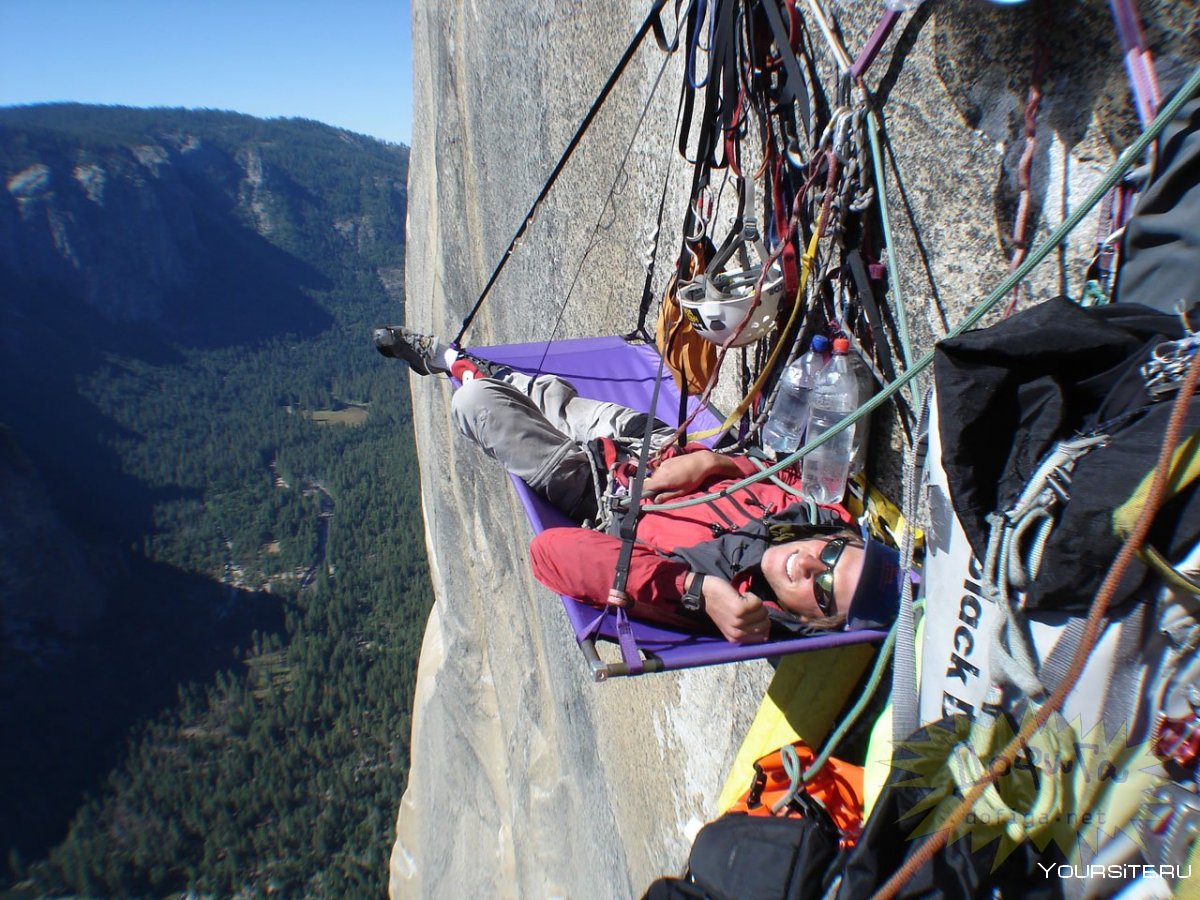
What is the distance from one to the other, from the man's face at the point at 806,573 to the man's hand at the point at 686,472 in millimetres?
461

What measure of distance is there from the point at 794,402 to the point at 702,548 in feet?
2.05

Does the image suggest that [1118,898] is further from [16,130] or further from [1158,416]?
[16,130]

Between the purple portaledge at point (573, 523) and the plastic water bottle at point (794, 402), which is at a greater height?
the plastic water bottle at point (794, 402)

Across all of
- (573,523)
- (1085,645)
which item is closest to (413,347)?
(573,523)

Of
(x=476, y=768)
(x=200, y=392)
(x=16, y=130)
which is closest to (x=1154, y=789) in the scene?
(x=476, y=768)

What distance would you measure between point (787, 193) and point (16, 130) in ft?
240

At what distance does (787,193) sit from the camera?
244 cm

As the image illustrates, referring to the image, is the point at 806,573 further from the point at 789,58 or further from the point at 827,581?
the point at 789,58

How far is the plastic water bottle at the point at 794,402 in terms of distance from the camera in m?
2.24

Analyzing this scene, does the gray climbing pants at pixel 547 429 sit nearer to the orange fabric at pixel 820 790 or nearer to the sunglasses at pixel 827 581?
the sunglasses at pixel 827 581

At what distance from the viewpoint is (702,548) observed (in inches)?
90.1

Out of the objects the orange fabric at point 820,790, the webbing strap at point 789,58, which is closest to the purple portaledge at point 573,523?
the orange fabric at point 820,790

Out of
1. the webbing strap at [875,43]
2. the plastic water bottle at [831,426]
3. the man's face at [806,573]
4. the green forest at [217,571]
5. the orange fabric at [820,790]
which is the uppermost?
the webbing strap at [875,43]

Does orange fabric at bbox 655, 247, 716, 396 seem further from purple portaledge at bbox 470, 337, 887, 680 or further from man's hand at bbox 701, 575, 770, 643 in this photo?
man's hand at bbox 701, 575, 770, 643
